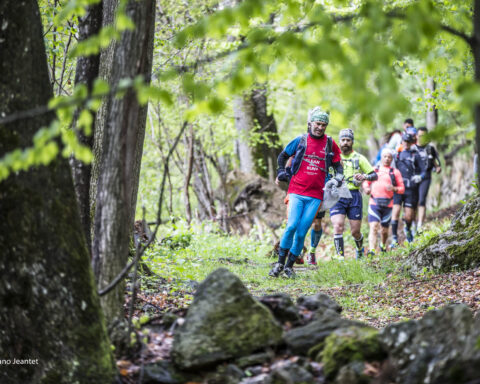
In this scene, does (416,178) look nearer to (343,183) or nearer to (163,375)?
(343,183)

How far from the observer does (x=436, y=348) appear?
2963mm

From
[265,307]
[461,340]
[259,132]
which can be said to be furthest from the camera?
[259,132]

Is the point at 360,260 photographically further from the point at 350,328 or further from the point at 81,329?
the point at 81,329

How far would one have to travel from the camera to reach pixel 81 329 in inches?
133

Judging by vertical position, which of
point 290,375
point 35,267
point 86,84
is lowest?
point 290,375

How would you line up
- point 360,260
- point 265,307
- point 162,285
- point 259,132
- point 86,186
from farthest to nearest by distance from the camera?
point 259,132 < point 360,260 < point 162,285 < point 86,186 < point 265,307

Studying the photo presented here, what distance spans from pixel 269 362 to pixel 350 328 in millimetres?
624

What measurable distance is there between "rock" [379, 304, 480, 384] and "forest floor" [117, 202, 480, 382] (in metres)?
1.69

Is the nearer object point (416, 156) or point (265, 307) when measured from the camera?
point (265, 307)

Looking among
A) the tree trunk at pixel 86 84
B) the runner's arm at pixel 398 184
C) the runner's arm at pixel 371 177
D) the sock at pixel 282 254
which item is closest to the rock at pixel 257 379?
the tree trunk at pixel 86 84

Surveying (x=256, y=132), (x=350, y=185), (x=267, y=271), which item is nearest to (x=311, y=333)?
(x=267, y=271)

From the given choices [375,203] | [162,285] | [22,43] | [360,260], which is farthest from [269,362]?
[375,203]

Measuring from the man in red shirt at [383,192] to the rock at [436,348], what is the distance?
27.5ft

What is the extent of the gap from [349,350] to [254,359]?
0.67 metres
